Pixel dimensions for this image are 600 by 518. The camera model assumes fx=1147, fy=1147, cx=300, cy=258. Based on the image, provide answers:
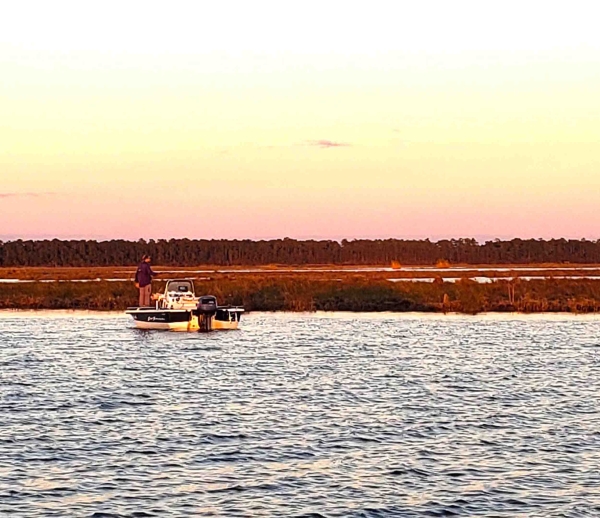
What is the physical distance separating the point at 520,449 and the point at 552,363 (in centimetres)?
1501

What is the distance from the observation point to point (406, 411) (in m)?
24.3

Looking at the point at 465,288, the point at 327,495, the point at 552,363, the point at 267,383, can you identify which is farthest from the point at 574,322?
the point at 327,495

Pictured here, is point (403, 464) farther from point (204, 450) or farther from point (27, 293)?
point (27, 293)

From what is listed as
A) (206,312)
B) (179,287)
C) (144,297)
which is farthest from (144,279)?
(206,312)

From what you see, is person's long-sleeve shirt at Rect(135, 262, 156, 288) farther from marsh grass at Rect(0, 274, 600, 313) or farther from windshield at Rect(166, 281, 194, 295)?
marsh grass at Rect(0, 274, 600, 313)

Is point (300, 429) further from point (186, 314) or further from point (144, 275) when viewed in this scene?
point (144, 275)

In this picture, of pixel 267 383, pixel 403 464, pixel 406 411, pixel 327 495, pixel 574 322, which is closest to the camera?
pixel 327 495

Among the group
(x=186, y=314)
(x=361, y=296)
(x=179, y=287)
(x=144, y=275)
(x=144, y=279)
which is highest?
(x=144, y=275)

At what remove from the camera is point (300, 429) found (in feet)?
72.1

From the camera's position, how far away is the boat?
47.0 m

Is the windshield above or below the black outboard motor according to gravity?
above

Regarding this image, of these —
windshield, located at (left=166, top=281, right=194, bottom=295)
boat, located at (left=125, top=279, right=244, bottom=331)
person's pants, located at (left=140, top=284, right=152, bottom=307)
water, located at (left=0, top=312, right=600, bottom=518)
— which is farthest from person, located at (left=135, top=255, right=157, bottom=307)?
water, located at (left=0, top=312, right=600, bottom=518)

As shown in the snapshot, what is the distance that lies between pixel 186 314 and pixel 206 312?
836mm

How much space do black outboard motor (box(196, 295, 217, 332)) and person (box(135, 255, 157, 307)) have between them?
94.0 inches
